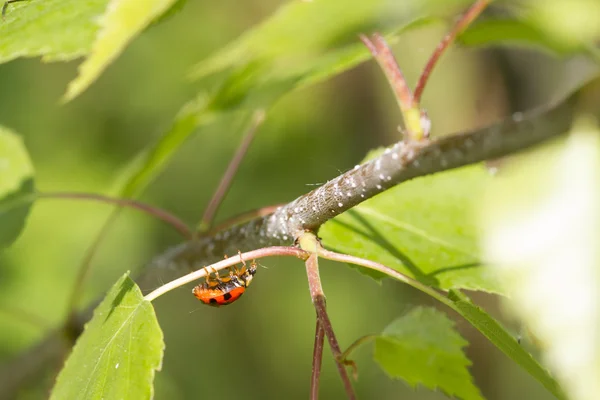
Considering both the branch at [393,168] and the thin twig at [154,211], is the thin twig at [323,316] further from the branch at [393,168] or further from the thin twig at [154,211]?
the thin twig at [154,211]

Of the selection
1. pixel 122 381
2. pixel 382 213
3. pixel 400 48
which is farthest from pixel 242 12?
pixel 122 381

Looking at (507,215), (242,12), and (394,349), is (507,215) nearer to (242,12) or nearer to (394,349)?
(394,349)

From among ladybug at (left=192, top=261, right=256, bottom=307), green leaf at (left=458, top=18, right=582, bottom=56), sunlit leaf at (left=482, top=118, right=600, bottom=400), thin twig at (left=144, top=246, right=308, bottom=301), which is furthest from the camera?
ladybug at (left=192, top=261, right=256, bottom=307)

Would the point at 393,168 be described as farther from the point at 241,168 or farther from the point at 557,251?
the point at 241,168

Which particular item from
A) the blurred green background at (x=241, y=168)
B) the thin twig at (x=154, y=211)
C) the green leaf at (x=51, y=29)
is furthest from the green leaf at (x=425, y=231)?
the blurred green background at (x=241, y=168)

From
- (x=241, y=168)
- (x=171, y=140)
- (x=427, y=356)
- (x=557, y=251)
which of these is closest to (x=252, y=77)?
(x=171, y=140)

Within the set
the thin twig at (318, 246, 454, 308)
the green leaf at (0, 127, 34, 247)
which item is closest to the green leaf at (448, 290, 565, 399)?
the thin twig at (318, 246, 454, 308)

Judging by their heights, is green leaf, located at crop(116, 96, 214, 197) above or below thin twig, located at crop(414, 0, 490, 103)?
above

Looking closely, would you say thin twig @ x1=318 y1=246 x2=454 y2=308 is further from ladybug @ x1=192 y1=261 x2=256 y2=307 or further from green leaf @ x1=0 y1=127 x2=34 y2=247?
green leaf @ x1=0 y1=127 x2=34 y2=247
